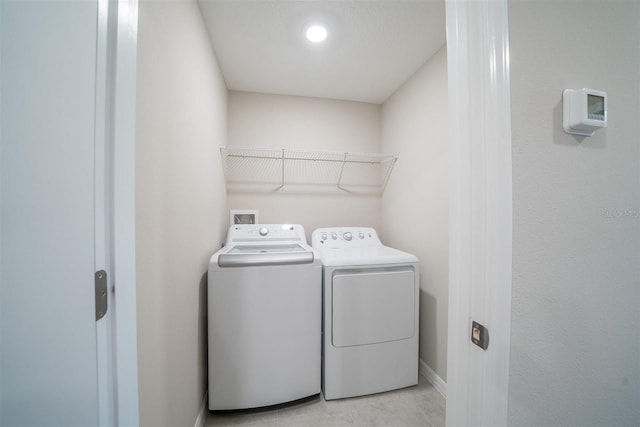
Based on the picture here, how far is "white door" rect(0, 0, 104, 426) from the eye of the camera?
0.35 meters

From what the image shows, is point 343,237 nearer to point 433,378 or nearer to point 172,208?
point 433,378

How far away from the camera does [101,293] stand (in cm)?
43

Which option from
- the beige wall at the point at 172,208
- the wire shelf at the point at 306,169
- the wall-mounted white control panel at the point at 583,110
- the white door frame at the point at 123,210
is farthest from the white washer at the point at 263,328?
the wall-mounted white control panel at the point at 583,110

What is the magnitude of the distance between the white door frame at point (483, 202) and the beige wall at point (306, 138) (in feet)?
5.58

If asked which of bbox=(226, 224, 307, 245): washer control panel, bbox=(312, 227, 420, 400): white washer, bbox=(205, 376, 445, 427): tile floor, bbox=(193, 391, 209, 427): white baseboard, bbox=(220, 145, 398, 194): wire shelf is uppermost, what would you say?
bbox=(220, 145, 398, 194): wire shelf

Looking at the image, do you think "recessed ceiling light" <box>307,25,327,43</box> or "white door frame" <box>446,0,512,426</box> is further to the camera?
"recessed ceiling light" <box>307,25,327,43</box>

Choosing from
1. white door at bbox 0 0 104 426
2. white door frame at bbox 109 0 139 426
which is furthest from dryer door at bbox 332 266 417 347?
white door at bbox 0 0 104 426

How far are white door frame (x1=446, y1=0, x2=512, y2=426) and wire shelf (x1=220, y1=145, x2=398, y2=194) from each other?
4.88 ft

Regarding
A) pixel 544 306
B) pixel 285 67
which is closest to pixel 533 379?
pixel 544 306

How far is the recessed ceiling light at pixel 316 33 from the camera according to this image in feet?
4.52

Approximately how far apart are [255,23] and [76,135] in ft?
4.80

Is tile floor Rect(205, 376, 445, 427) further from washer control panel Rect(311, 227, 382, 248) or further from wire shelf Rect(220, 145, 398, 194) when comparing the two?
wire shelf Rect(220, 145, 398, 194)

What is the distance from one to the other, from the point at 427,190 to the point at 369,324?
1147 millimetres

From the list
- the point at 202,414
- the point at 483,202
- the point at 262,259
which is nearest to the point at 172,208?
the point at 262,259
